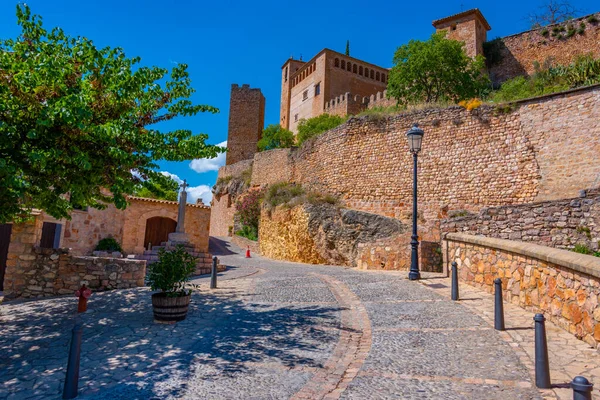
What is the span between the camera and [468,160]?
17.7 meters

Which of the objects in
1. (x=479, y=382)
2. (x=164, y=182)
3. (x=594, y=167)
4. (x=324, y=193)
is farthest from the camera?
(x=324, y=193)

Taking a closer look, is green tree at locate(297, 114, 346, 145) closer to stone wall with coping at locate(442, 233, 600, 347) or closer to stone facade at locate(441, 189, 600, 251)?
stone facade at locate(441, 189, 600, 251)

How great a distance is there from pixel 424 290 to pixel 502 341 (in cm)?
359

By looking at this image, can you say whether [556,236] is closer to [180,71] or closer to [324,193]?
[180,71]

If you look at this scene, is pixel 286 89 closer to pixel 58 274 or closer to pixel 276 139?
pixel 276 139

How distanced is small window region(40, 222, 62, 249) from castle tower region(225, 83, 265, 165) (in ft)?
115

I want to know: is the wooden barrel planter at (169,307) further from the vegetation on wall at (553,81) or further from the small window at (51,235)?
the vegetation on wall at (553,81)

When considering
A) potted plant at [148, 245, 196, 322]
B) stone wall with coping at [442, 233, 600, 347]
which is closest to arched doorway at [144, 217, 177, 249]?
A: potted plant at [148, 245, 196, 322]

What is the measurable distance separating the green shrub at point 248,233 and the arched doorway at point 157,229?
10.3 metres

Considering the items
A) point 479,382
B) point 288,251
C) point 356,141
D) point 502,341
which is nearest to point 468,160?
point 356,141

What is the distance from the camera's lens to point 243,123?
165 feet

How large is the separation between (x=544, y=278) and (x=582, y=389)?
3.84 metres

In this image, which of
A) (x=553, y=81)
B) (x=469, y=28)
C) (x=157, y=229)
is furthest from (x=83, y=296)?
(x=469, y=28)

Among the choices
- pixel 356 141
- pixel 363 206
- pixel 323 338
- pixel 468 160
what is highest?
pixel 356 141
